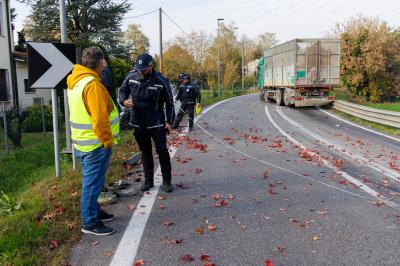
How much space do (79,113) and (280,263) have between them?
99.1 inches

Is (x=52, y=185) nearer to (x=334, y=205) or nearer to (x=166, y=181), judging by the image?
(x=166, y=181)

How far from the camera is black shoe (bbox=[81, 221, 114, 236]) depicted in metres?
4.38

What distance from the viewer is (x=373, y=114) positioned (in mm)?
15836

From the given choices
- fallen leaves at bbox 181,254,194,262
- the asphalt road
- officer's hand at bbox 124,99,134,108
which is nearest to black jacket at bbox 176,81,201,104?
the asphalt road

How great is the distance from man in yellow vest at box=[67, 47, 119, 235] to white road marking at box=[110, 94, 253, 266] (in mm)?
258

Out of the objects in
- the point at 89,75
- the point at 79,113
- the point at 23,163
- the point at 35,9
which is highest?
the point at 35,9

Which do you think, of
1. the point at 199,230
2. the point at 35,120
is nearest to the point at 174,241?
the point at 199,230

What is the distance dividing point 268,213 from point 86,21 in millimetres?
30986

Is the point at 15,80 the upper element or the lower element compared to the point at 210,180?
upper

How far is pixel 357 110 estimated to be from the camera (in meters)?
17.7

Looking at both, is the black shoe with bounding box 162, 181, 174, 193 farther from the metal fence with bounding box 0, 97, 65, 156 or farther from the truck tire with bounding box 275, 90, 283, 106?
the truck tire with bounding box 275, 90, 283, 106

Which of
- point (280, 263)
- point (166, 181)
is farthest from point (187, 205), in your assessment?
point (280, 263)

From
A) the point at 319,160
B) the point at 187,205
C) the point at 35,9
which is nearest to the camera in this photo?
the point at 187,205

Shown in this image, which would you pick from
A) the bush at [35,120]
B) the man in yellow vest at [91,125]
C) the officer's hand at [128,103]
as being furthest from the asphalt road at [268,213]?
the bush at [35,120]
